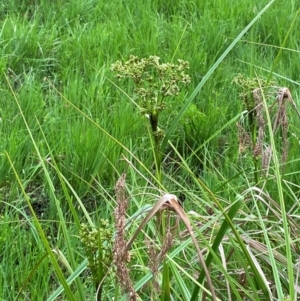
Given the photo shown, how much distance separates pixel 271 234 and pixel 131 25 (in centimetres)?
211

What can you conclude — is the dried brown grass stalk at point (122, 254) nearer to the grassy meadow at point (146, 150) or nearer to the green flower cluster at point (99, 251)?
the grassy meadow at point (146, 150)

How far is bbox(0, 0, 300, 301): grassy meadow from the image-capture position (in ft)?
3.82

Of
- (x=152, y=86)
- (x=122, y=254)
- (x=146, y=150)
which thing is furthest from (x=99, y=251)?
(x=146, y=150)

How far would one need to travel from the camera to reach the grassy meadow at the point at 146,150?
45.8 inches

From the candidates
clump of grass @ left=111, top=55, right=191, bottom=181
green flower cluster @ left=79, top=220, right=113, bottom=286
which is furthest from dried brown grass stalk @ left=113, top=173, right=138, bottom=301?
clump of grass @ left=111, top=55, right=191, bottom=181

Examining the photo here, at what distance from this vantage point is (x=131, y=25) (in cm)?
333

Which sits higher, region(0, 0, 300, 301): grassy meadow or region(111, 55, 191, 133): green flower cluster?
region(111, 55, 191, 133): green flower cluster

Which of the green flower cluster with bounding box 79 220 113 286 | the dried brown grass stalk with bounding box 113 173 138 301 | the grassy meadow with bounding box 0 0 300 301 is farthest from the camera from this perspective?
the grassy meadow with bounding box 0 0 300 301

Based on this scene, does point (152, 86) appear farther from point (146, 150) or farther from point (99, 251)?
point (146, 150)

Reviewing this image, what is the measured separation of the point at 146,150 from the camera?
2252 millimetres

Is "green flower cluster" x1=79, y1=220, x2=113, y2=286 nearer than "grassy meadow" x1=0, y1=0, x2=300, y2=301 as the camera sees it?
Yes

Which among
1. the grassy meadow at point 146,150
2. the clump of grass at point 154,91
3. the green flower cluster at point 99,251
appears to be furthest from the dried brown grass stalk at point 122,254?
the clump of grass at point 154,91

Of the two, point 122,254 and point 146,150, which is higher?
point 122,254

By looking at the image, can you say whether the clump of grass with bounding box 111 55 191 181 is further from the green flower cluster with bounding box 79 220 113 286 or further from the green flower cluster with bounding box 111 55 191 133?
the green flower cluster with bounding box 79 220 113 286
